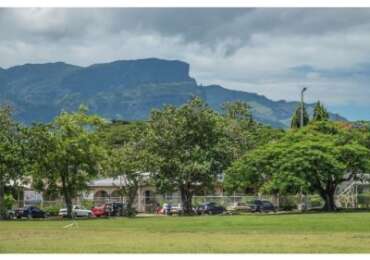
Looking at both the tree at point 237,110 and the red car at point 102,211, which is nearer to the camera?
the red car at point 102,211

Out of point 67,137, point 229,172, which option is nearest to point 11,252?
point 67,137

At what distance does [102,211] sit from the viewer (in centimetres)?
5203

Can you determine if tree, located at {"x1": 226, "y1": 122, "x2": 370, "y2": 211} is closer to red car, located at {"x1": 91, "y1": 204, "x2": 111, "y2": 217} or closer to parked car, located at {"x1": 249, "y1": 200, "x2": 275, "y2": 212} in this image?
parked car, located at {"x1": 249, "y1": 200, "x2": 275, "y2": 212}

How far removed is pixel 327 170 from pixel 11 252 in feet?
108

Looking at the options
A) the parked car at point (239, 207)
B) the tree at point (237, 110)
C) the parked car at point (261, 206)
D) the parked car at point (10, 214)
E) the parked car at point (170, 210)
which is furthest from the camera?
the tree at point (237, 110)

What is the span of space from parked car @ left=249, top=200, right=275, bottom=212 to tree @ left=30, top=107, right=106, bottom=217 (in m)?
11.4

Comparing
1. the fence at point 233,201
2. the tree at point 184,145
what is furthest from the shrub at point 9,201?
the tree at point 184,145

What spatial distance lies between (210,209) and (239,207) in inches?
140

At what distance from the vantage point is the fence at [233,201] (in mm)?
55469

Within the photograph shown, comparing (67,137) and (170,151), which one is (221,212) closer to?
(170,151)

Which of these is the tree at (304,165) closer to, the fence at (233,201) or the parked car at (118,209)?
the fence at (233,201)

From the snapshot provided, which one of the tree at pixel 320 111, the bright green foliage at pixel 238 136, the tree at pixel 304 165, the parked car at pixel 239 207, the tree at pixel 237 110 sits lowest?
the parked car at pixel 239 207

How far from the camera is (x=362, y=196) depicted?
55.8 meters

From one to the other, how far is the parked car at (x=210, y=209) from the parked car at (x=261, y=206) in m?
2.14
